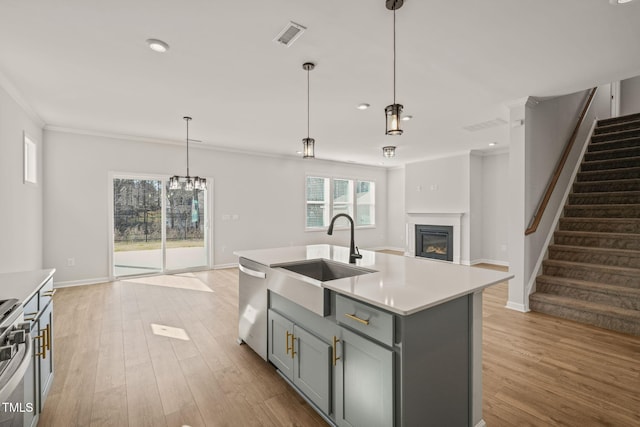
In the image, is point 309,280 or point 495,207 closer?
point 309,280

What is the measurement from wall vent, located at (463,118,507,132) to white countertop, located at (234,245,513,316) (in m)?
3.38

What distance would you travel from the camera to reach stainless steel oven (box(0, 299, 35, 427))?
1.06 m

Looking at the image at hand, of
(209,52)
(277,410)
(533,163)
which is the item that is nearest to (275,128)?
(209,52)

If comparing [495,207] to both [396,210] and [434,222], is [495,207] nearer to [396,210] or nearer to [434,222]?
[434,222]

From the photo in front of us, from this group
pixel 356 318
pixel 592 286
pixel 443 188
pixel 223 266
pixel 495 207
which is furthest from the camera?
pixel 443 188

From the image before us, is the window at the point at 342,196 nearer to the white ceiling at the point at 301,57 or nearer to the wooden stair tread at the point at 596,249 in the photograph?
the white ceiling at the point at 301,57

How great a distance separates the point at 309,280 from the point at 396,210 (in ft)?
25.7

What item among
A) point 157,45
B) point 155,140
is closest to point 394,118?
point 157,45

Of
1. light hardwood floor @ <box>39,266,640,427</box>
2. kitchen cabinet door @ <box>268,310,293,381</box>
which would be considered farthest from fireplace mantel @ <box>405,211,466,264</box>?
kitchen cabinet door @ <box>268,310,293,381</box>

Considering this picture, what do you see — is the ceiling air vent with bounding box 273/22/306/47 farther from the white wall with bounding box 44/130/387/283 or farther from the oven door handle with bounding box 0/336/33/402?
the white wall with bounding box 44/130/387/283

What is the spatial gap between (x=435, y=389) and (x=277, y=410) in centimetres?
104

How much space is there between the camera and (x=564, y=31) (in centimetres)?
231

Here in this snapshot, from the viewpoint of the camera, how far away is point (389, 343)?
4.56 ft

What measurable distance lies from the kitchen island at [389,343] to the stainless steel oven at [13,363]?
126 cm
